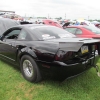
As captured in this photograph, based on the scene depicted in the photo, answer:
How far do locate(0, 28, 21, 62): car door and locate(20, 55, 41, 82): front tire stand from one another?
1.45 feet

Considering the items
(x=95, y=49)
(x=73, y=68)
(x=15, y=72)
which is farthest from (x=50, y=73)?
(x=15, y=72)

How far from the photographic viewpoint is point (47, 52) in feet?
9.96

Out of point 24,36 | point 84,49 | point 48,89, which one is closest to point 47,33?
point 24,36

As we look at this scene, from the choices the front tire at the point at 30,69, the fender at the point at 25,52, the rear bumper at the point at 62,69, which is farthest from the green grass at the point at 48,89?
the fender at the point at 25,52

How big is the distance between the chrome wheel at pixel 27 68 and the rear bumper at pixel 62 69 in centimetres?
50

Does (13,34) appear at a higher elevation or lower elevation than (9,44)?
higher

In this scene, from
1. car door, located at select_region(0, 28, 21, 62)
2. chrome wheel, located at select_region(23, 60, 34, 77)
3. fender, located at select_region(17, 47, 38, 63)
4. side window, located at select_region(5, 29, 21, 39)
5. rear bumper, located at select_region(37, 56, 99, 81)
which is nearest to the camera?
rear bumper, located at select_region(37, 56, 99, 81)

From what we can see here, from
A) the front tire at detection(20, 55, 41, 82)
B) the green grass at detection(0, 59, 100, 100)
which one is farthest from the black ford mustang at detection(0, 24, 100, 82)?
the green grass at detection(0, 59, 100, 100)

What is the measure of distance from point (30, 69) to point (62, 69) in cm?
105

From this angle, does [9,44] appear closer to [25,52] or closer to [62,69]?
[25,52]

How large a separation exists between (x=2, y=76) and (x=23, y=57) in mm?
871

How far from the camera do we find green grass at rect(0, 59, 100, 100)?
3066 millimetres

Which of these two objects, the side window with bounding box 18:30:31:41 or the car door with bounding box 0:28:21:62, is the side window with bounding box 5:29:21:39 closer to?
the car door with bounding box 0:28:21:62

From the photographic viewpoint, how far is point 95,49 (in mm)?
3410
